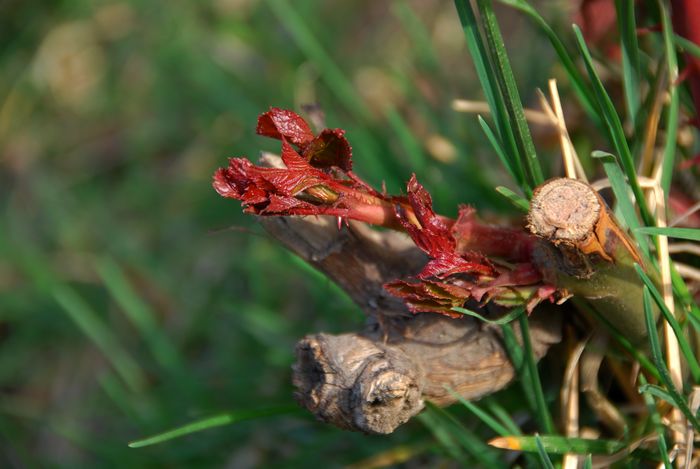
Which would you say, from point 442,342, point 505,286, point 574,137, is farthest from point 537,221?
point 574,137

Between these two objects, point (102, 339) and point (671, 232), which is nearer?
point (671, 232)

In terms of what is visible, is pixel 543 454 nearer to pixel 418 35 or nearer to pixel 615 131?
pixel 615 131

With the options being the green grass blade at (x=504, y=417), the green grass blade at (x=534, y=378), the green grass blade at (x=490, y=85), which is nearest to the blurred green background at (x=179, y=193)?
the green grass blade at (x=504, y=417)

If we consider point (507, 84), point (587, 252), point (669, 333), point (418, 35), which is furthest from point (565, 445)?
point (418, 35)

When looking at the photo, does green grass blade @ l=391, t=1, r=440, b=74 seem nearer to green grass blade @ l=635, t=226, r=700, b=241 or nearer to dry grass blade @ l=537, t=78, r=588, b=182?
dry grass blade @ l=537, t=78, r=588, b=182

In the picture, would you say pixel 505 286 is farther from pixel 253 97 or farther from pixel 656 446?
pixel 253 97
